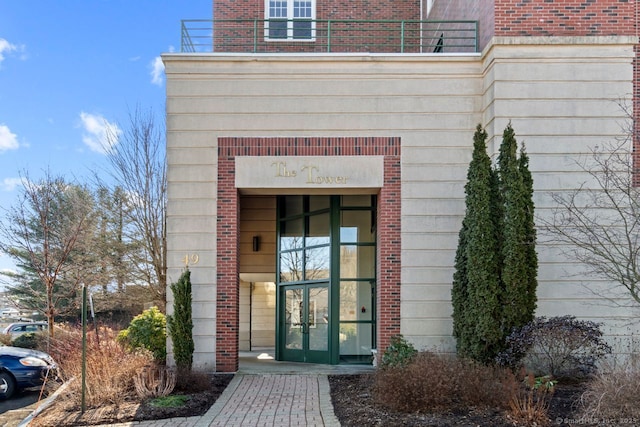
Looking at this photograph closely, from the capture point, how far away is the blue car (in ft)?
38.3

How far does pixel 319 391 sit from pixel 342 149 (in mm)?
5169

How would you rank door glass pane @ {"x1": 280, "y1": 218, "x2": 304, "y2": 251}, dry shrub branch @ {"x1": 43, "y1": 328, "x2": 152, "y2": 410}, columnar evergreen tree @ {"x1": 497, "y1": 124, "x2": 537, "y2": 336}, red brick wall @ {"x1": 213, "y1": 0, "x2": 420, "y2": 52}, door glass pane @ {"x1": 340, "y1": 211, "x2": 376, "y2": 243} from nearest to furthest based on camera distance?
dry shrub branch @ {"x1": 43, "y1": 328, "x2": 152, "y2": 410}, columnar evergreen tree @ {"x1": 497, "y1": 124, "x2": 537, "y2": 336}, door glass pane @ {"x1": 340, "y1": 211, "x2": 376, "y2": 243}, door glass pane @ {"x1": 280, "y1": 218, "x2": 304, "y2": 251}, red brick wall @ {"x1": 213, "y1": 0, "x2": 420, "y2": 52}

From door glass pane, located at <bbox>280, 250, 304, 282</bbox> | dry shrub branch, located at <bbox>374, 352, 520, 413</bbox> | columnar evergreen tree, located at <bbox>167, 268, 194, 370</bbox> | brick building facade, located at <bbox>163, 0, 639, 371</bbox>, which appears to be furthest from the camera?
door glass pane, located at <bbox>280, 250, 304, 282</bbox>

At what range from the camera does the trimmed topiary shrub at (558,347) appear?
9.97 metres

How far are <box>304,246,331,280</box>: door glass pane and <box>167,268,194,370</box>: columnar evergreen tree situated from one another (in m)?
3.54

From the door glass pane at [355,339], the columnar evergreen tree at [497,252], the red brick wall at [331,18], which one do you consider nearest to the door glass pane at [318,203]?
the door glass pane at [355,339]

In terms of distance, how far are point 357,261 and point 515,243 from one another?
15.6 feet

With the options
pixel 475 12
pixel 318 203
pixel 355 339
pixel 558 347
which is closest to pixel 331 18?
pixel 475 12

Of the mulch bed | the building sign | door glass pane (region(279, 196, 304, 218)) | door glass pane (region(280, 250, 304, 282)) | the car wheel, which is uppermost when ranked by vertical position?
the building sign

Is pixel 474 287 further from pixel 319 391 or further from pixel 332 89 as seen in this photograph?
pixel 332 89

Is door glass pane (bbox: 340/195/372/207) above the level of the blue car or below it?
above

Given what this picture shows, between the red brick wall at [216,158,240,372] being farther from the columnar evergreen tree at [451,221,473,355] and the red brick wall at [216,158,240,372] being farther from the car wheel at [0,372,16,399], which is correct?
the columnar evergreen tree at [451,221,473,355]

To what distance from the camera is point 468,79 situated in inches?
504

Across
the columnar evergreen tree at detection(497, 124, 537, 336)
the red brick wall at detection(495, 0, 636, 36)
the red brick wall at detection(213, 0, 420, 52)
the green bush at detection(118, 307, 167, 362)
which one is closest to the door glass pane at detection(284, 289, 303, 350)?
the green bush at detection(118, 307, 167, 362)
